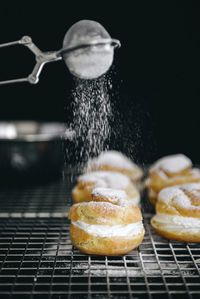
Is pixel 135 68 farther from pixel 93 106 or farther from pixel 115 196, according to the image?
pixel 115 196

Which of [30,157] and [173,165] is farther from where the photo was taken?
[30,157]

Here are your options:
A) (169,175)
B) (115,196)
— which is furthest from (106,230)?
(169,175)

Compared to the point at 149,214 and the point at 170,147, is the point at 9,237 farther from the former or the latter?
the point at 170,147

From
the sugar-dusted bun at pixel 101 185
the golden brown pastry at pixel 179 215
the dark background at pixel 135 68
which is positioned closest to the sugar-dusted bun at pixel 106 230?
the golden brown pastry at pixel 179 215

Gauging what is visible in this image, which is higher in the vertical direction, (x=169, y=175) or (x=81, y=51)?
(x=81, y=51)

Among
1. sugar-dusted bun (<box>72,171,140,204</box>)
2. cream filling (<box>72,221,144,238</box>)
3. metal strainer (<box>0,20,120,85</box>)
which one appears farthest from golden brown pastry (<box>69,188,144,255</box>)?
metal strainer (<box>0,20,120,85</box>)

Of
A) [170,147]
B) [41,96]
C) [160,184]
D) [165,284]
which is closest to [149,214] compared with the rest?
[160,184]
